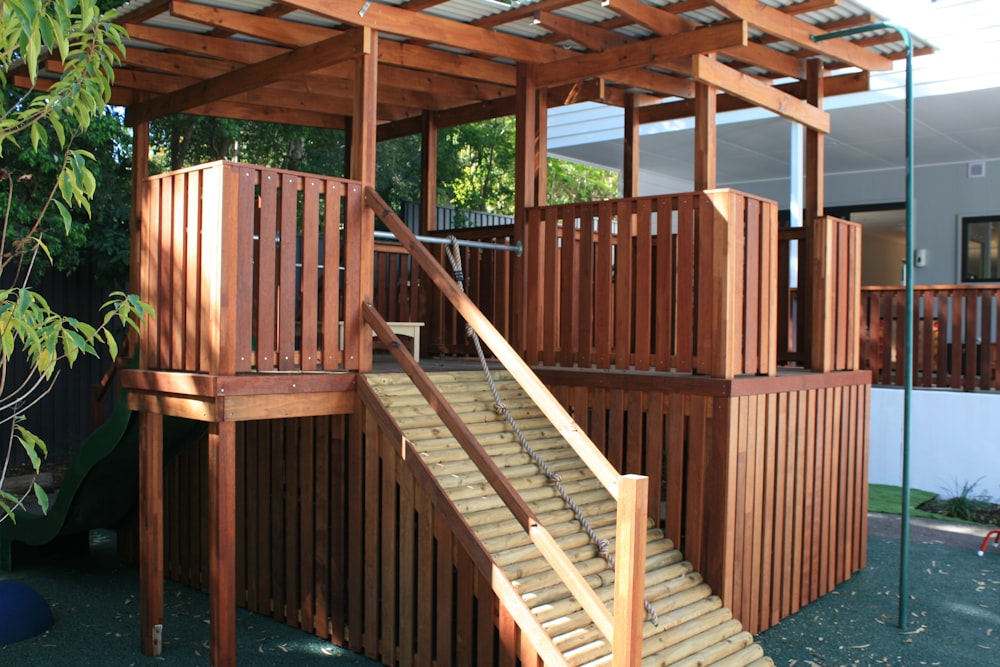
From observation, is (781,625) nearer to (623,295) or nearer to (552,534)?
(552,534)

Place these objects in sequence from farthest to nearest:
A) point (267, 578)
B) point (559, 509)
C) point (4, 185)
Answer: point (4, 185)
point (267, 578)
point (559, 509)

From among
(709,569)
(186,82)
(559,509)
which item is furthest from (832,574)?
(186,82)

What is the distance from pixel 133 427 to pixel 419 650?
279cm

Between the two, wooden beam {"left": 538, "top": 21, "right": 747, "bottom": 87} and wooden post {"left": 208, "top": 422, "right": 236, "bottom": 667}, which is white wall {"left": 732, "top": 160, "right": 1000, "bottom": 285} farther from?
wooden post {"left": 208, "top": 422, "right": 236, "bottom": 667}

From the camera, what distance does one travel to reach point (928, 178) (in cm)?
1377

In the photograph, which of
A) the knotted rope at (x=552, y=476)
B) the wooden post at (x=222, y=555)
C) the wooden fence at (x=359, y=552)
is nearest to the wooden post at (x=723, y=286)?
the knotted rope at (x=552, y=476)

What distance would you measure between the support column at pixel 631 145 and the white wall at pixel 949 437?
4.37 m

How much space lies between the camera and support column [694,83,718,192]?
6.79 metres

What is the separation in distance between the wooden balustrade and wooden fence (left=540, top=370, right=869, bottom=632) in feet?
6.61

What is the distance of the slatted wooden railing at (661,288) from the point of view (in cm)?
638

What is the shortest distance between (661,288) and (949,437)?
6471mm

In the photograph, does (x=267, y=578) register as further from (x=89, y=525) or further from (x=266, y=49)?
(x=266, y=49)

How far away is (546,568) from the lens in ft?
17.9

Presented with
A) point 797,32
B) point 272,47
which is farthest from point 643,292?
point 272,47
